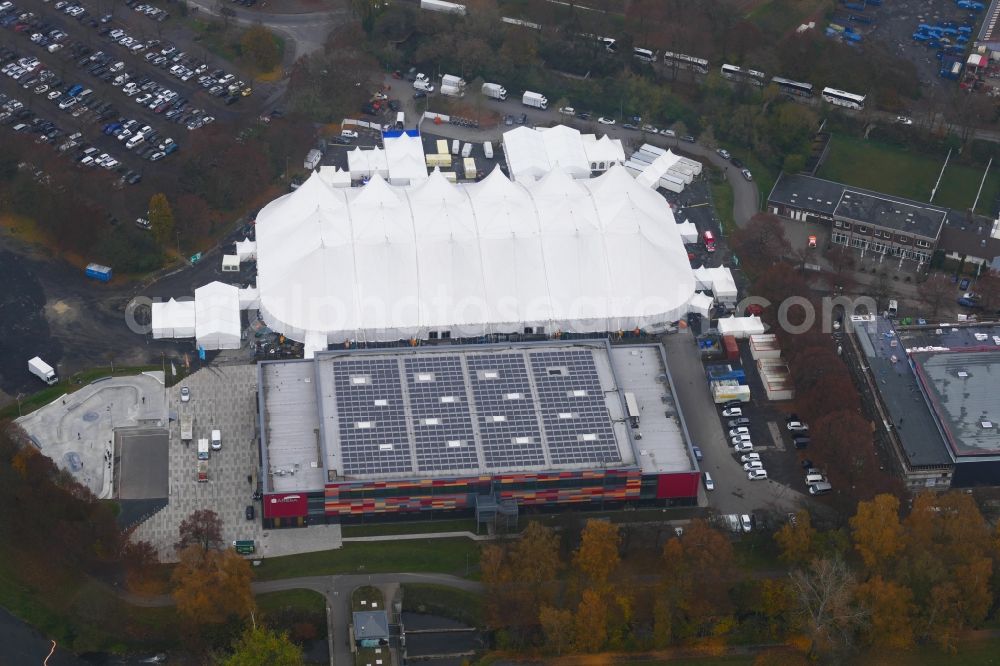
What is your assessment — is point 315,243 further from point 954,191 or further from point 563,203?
point 954,191

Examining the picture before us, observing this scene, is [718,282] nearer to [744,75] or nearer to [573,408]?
[573,408]

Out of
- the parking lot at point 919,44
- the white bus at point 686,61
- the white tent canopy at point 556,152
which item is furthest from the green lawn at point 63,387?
the parking lot at point 919,44

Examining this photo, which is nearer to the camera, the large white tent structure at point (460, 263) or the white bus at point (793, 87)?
the large white tent structure at point (460, 263)

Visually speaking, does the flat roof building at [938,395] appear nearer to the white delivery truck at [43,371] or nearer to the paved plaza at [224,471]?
the paved plaza at [224,471]

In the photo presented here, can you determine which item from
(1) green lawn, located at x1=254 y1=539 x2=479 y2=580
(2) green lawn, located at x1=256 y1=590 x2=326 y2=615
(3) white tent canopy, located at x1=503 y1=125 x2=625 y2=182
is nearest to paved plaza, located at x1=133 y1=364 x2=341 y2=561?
(1) green lawn, located at x1=254 y1=539 x2=479 y2=580

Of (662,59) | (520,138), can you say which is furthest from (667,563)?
(662,59)
